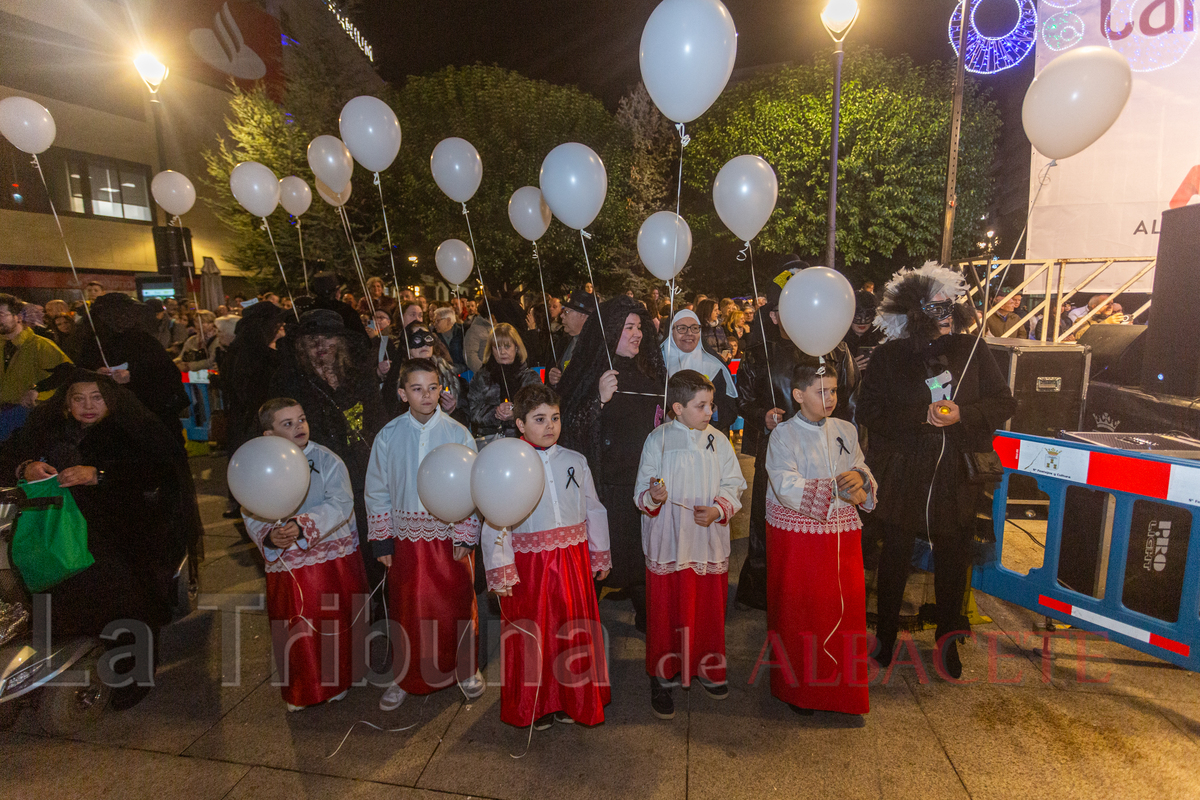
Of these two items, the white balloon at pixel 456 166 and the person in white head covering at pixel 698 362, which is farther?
the white balloon at pixel 456 166

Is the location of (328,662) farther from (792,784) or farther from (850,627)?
(850,627)

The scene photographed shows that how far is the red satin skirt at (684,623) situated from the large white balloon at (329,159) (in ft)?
15.8

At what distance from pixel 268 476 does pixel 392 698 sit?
4.57ft

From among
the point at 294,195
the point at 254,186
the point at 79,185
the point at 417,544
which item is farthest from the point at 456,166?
the point at 79,185

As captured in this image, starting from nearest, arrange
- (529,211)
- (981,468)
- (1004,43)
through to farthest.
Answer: (981,468) → (529,211) → (1004,43)

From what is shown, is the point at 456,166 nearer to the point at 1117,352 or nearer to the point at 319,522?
the point at 319,522

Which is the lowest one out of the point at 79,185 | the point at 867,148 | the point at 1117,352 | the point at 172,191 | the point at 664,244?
the point at 1117,352

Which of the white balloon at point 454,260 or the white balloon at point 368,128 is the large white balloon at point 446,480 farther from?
the white balloon at point 454,260

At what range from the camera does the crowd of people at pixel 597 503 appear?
9.27ft

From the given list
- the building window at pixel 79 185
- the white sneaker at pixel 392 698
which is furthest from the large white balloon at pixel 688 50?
the building window at pixel 79 185

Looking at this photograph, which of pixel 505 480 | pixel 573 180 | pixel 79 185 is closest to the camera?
pixel 505 480

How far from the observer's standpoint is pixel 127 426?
3422 mm

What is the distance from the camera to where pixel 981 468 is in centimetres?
319

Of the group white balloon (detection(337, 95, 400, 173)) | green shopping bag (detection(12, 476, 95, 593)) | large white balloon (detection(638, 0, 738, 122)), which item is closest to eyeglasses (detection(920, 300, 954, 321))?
large white balloon (detection(638, 0, 738, 122))
